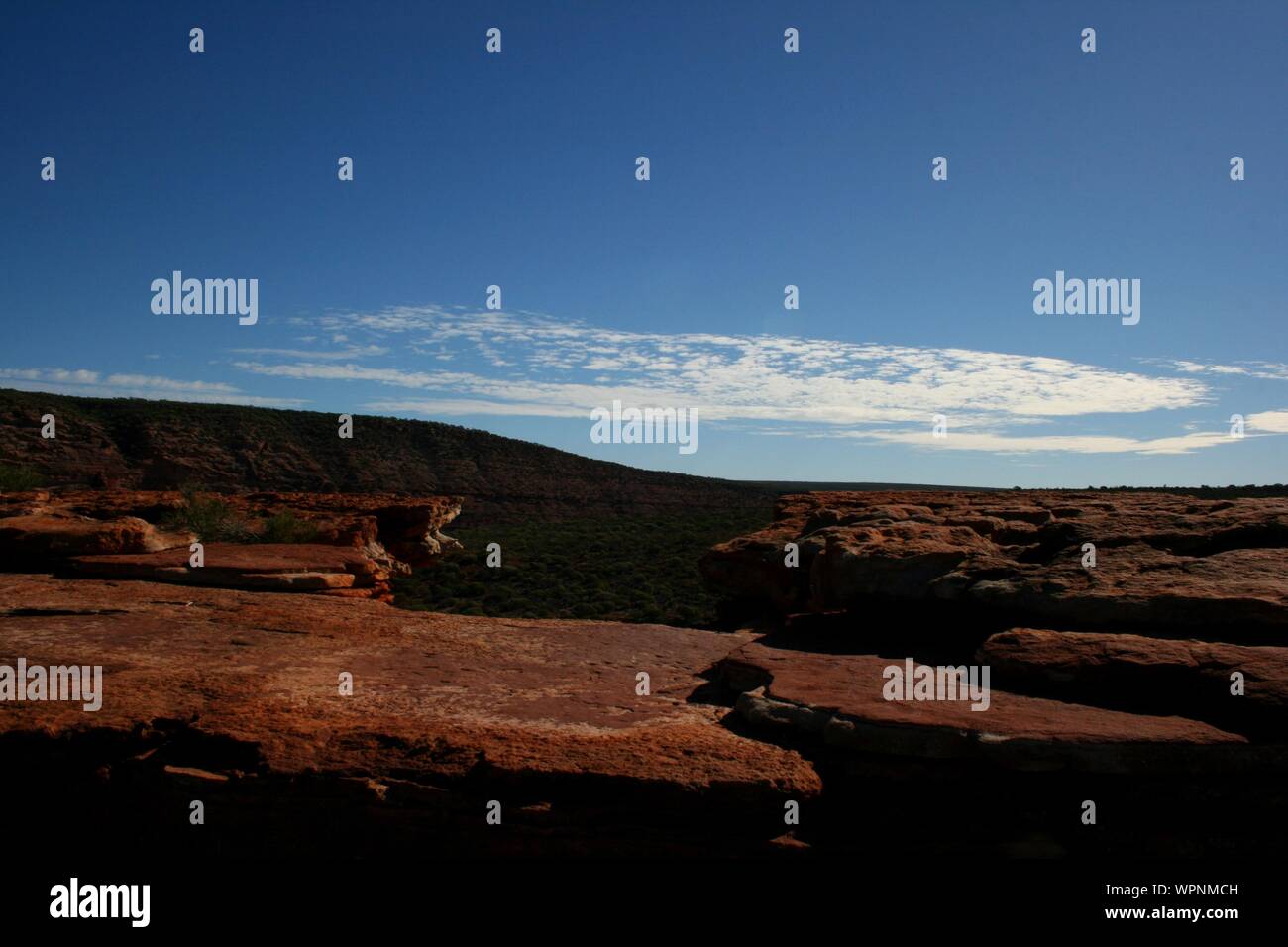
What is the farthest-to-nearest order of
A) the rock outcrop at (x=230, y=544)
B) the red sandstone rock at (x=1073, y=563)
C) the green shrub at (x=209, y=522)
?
1. the green shrub at (x=209, y=522)
2. the rock outcrop at (x=230, y=544)
3. the red sandstone rock at (x=1073, y=563)

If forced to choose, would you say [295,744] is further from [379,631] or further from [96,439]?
[96,439]

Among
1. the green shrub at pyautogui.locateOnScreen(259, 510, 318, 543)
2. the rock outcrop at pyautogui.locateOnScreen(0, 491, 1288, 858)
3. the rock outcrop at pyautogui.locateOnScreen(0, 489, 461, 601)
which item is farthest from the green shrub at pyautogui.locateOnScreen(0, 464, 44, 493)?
the rock outcrop at pyautogui.locateOnScreen(0, 491, 1288, 858)

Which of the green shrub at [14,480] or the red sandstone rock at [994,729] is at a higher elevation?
the green shrub at [14,480]

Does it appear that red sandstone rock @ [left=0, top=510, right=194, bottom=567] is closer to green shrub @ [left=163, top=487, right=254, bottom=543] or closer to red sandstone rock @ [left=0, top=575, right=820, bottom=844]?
green shrub @ [left=163, top=487, right=254, bottom=543]

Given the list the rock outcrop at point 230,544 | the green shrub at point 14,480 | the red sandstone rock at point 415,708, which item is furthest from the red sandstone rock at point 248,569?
the green shrub at point 14,480

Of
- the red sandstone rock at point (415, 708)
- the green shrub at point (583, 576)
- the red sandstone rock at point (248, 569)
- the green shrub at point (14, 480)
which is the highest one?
the green shrub at point (14, 480)

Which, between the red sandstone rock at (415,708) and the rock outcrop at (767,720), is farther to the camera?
the red sandstone rock at (415,708)

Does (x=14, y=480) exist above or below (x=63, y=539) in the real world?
above

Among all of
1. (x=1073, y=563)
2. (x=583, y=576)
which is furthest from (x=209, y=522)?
(x=583, y=576)

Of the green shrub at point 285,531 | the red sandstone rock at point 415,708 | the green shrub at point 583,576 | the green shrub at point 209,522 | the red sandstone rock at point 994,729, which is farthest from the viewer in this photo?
the green shrub at point 583,576

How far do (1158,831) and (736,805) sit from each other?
6.74 feet

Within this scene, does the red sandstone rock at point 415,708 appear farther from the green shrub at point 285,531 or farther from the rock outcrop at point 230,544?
the green shrub at point 285,531

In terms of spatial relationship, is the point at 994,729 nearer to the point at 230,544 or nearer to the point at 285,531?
the point at 230,544
